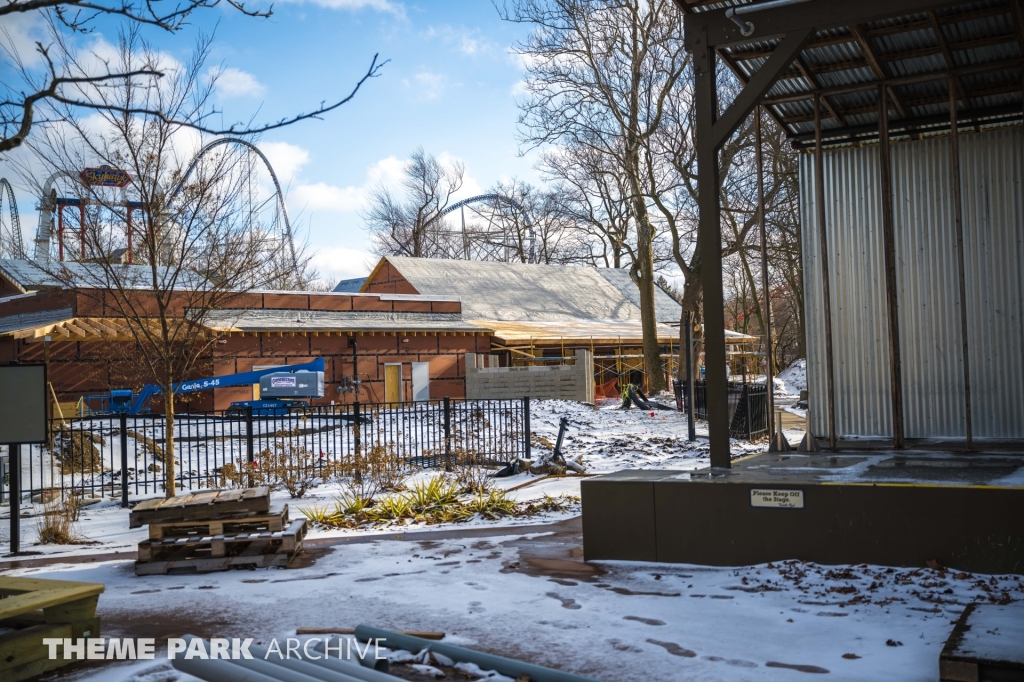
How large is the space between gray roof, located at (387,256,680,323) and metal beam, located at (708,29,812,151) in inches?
1420

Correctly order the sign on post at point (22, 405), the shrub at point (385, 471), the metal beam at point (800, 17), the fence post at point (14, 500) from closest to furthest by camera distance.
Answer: the metal beam at point (800, 17) → the sign on post at point (22, 405) → the fence post at point (14, 500) → the shrub at point (385, 471)

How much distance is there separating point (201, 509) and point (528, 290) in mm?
42058

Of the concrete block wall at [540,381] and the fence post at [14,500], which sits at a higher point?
the concrete block wall at [540,381]

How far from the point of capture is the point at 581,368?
1346 inches

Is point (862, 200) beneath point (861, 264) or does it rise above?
above

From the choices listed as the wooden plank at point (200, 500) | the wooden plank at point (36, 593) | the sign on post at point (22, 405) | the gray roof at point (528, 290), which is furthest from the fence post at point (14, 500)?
the gray roof at point (528, 290)

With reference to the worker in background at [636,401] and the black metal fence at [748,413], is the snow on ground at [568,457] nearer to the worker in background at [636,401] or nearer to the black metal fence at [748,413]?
the black metal fence at [748,413]

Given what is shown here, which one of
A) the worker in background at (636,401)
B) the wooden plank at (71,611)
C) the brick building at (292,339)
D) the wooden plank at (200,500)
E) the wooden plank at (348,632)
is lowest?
the wooden plank at (348,632)

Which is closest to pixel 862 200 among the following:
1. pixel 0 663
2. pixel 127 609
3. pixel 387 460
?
pixel 387 460

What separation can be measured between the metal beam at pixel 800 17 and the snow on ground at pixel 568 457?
6.46m

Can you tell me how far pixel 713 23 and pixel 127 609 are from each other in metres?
8.03

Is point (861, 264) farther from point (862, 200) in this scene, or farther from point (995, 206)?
point (995, 206)

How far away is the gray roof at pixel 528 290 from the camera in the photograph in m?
48.0

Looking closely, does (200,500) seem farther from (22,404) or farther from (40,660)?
(40,660)
